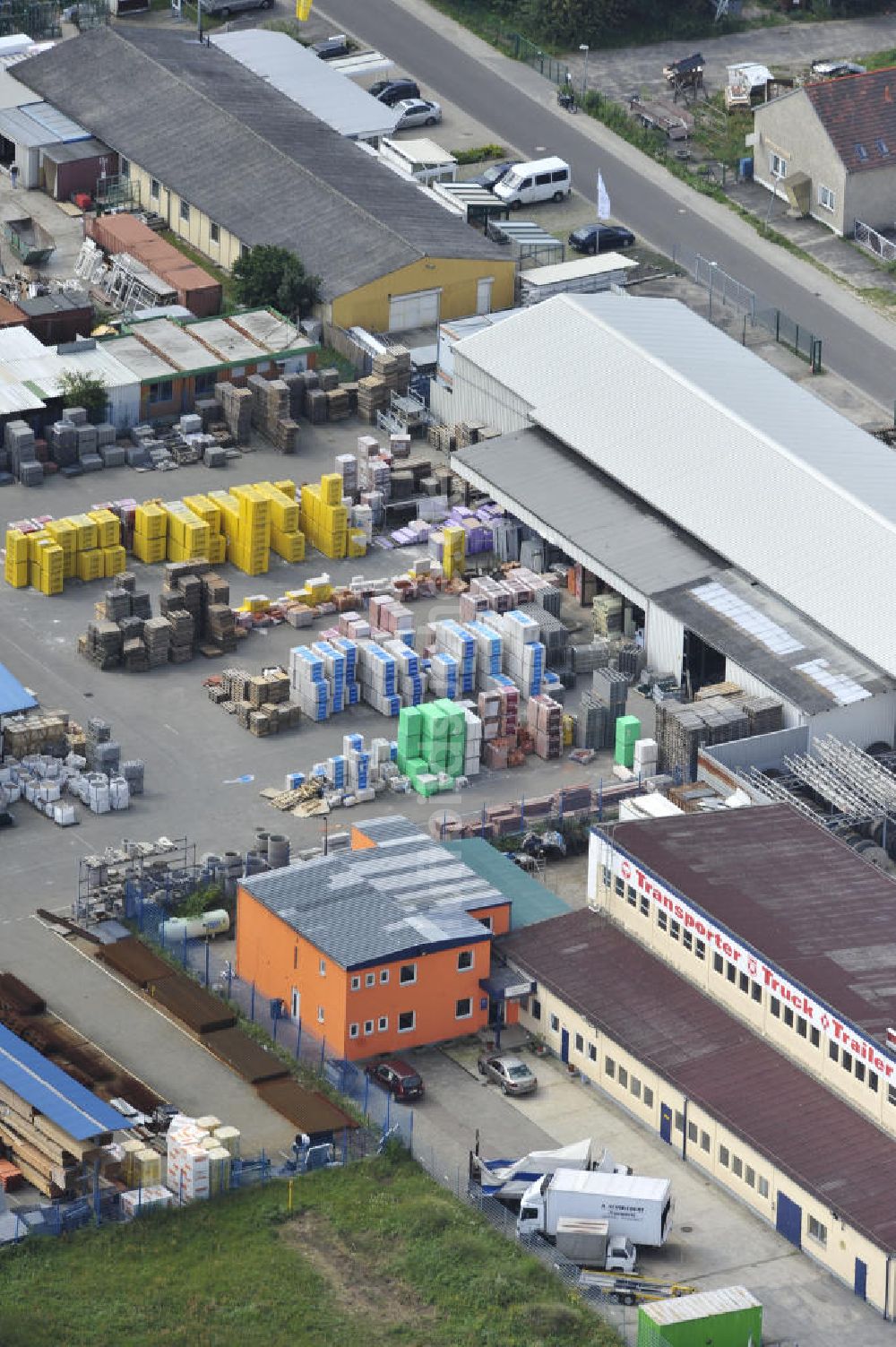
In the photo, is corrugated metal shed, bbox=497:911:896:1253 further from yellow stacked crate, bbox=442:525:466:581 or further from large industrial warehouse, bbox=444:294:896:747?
yellow stacked crate, bbox=442:525:466:581

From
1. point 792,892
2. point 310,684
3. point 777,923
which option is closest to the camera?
point 777,923

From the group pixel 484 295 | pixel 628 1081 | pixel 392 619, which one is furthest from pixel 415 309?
pixel 628 1081

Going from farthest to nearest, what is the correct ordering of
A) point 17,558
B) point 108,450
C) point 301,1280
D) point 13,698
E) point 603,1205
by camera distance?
point 108,450 < point 17,558 < point 13,698 < point 603,1205 < point 301,1280

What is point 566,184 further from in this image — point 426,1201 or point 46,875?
point 426,1201

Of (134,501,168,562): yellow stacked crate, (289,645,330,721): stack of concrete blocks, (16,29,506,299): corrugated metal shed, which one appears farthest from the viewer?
(16,29,506,299): corrugated metal shed

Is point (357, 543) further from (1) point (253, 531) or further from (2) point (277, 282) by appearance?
(2) point (277, 282)

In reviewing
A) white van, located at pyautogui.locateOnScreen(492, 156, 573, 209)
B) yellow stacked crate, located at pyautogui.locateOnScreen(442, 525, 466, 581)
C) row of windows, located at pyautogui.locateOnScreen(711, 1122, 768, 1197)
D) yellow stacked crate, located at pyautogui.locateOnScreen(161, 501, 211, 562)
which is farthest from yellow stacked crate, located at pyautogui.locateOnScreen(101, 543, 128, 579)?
row of windows, located at pyautogui.locateOnScreen(711, 1122, 768, 1197)
